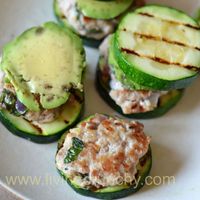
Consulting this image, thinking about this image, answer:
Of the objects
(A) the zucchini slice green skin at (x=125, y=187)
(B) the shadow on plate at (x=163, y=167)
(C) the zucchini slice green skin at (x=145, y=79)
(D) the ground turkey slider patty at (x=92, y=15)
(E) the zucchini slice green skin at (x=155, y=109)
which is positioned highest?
(D) the ground turkey slider patty at (x=92, y=15)

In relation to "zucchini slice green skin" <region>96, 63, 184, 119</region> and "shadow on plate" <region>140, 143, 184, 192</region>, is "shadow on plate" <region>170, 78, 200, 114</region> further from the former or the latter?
"shadow on plate" <region>140, 143, 184, 192</region>

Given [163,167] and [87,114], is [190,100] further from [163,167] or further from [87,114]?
[87,114]

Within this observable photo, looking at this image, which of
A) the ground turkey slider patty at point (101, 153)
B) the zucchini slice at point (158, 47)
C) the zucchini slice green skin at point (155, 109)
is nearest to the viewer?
the ground turkey slider patty at point (101, 153)

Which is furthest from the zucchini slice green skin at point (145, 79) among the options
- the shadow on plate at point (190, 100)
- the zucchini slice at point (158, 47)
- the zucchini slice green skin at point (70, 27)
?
the zucchini slice green skin at point (70, 27)

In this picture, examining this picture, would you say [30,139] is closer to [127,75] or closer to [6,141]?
[6,141]

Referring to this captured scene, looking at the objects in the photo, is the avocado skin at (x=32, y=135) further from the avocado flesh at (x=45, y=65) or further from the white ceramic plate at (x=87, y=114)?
the avocado flesh at (x=45, y=65)

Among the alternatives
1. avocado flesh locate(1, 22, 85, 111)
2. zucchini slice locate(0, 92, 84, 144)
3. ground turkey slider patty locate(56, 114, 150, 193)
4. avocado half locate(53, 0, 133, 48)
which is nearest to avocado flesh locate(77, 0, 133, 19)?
avocado half locate(53, 0, 133, 48)
